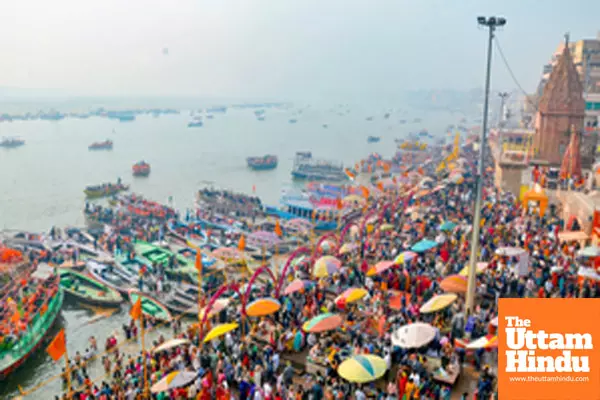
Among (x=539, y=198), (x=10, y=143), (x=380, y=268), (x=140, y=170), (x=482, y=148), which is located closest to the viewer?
(x=482, y=148)

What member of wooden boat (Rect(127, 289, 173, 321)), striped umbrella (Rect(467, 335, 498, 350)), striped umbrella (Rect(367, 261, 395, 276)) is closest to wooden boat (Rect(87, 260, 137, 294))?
wooden boat (Rect(127, 289, 173, 321))

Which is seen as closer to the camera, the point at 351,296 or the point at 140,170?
the point at 351,296

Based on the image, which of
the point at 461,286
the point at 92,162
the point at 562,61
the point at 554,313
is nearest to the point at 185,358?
the point at 461,286

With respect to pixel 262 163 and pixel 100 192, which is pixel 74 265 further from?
pixel 262 163

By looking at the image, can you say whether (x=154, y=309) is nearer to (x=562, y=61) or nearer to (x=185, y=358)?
(x=185, y=358)

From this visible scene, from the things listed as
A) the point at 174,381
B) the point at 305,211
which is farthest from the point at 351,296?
the point at 305,211

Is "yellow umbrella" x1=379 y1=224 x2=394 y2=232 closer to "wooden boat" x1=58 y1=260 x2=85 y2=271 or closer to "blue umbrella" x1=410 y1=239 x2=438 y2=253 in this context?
"blue umbrella" x1=410 y1=239 x2=438 y2=253

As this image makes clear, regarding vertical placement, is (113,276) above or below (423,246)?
below
